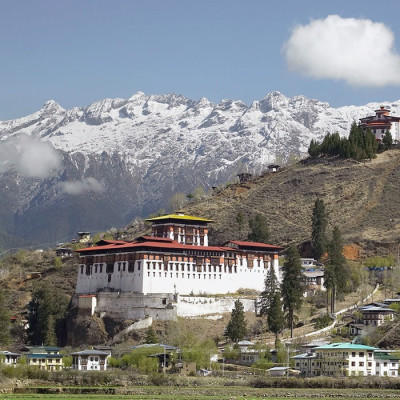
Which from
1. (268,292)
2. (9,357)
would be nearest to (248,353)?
(268,292)

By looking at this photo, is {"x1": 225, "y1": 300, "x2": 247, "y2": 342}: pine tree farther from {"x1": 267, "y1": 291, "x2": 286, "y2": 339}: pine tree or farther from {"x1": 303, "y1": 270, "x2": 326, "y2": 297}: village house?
{"x1": 303, "y1": 270, "x2": 326, "y2": 297}: village house

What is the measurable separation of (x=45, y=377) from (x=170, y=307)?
31.3m

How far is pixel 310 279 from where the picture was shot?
172m

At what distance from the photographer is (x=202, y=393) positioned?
11344 cm

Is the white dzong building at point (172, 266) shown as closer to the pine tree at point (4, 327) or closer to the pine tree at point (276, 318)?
the pine tree at point (4, 327)

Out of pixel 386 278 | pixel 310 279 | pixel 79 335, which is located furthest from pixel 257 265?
pixel 79 335

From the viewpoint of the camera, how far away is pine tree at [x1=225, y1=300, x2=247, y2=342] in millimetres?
147250

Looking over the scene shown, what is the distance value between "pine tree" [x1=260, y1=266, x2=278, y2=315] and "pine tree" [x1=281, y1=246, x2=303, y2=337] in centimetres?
207

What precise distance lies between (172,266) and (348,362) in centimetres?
3595

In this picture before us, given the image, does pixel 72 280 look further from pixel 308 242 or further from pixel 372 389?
pixel 372 389

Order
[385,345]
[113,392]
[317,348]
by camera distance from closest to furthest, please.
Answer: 1. [113,392]
2. [317,348]
3. [385,345]

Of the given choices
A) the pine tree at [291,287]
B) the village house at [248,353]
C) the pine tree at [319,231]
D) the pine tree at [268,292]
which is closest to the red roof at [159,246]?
the pine tree at [268,292]

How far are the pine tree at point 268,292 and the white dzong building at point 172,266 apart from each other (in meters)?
6.61

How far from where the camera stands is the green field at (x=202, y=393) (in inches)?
4215
